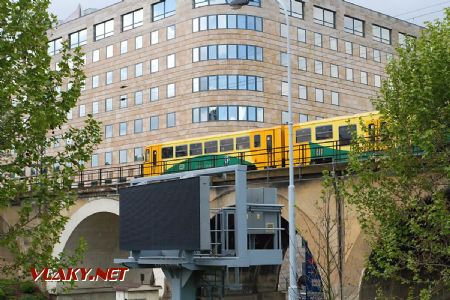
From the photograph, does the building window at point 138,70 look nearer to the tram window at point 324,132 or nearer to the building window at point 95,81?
the building window at point 95,81

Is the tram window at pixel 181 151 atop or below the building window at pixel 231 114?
below

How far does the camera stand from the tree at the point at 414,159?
18484 mm

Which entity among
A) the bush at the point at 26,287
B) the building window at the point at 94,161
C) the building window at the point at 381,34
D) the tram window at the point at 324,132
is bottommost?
the bush at the point at 26,287

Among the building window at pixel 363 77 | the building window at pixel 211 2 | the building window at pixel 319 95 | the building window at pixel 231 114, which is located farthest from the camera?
the building window at pixel 363 77

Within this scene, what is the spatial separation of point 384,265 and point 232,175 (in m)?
15.6

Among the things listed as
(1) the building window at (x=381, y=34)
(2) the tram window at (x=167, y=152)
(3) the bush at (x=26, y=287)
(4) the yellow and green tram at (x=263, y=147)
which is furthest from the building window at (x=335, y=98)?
(3) the bush at (x=26, y=287)

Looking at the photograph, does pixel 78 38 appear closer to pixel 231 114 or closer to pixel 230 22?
pixel 230 22

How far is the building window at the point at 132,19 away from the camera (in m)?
70.2

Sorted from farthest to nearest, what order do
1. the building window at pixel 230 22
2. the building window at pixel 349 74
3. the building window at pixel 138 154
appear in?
the building window at pixel 349 74, the building window at pixel 138 154, the building window at pixel 230 22

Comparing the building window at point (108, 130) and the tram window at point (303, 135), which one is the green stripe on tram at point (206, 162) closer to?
the tram window at point (303, 135)

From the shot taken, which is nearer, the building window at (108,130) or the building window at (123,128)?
the building window at (123,128)

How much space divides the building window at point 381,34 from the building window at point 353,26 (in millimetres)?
1929

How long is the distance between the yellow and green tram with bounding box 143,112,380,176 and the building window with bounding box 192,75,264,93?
13209mm

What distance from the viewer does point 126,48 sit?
71000 millimetres
